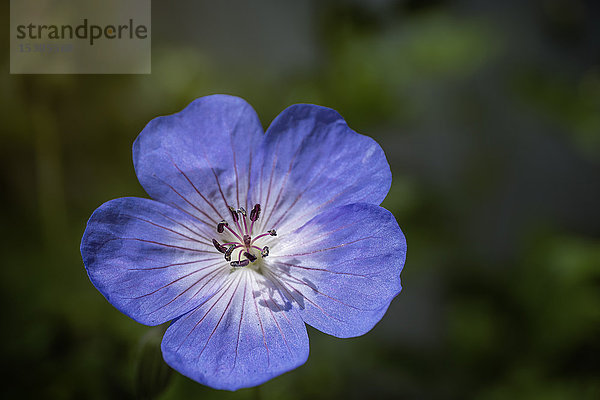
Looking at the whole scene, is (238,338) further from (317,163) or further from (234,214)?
(317,163)

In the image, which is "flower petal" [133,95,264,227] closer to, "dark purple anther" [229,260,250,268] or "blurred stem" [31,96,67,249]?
"dark purple anther" [229,260,250,268]

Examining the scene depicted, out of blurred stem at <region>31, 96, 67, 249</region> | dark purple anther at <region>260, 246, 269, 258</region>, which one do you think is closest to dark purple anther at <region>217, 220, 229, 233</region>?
dark purple anther at <region>260, 246, 269, 258</region>

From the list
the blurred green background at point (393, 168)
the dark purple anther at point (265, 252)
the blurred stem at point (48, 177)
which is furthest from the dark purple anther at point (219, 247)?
the blurred stem at point (48, 177)

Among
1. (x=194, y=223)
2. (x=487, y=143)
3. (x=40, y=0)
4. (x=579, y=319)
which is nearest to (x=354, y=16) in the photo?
(x=487, y=143)

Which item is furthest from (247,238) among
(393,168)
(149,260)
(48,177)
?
(393,168)

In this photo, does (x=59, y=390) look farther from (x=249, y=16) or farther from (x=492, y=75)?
(x=492, y=75)

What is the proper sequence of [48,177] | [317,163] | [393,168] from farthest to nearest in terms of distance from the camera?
1. [393,168]
2. [48,177]
3. [317,163]

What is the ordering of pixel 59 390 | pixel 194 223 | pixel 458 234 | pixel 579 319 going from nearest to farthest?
pixel 194 223
pixel 59 390
pixel 579 319
pixel 458 234
